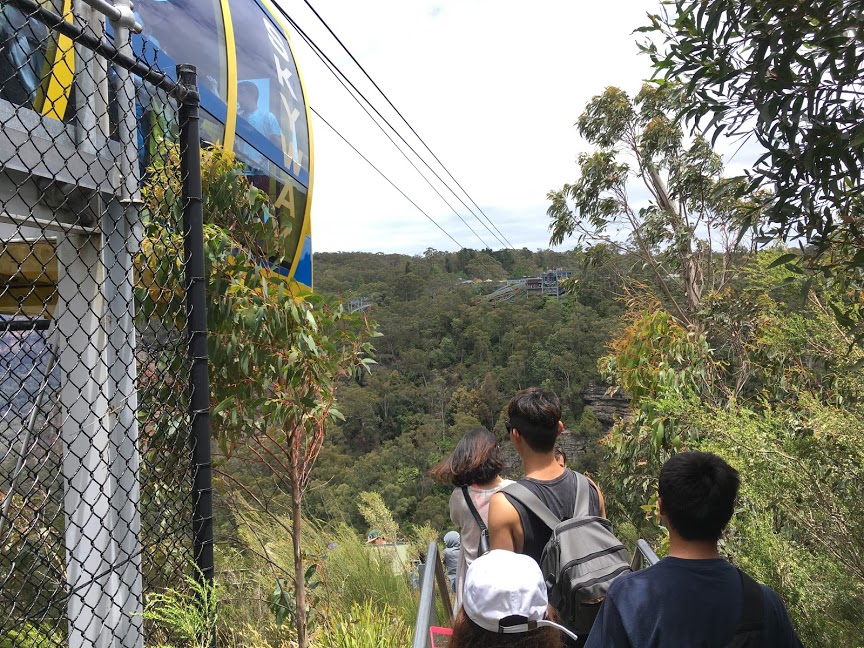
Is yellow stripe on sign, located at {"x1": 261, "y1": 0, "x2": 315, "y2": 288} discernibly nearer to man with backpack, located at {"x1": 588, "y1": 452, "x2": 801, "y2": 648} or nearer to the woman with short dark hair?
the woman with short dark hair

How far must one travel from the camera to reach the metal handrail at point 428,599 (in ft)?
6.25

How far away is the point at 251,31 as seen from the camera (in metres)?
5.54

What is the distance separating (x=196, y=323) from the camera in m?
2.40

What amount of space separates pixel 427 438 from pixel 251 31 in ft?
131

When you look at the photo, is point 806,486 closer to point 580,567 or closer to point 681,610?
point 580,567

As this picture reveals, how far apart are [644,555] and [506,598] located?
3.92 feet

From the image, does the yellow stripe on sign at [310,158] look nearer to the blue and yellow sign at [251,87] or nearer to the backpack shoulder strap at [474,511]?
the blue and yellow sign at [251,87]

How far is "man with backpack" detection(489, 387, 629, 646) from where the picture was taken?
1.94 metres

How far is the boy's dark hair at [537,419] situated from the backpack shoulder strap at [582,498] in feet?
0.46

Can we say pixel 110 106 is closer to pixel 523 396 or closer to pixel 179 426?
pixel 179 426

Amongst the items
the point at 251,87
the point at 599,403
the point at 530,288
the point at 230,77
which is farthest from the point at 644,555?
the point at 530,288

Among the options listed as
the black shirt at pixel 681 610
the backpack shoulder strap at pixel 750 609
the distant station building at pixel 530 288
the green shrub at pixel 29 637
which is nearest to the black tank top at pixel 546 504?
the black shirt at pixel 681 610

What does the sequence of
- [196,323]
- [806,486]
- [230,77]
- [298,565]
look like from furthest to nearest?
[230,77], [298,565], [806,486], [196,323]

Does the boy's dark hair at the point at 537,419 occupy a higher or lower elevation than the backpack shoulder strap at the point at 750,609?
higher
